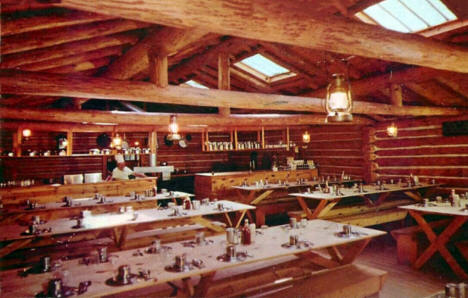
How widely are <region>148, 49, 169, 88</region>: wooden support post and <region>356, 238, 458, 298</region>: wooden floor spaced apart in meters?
5.14

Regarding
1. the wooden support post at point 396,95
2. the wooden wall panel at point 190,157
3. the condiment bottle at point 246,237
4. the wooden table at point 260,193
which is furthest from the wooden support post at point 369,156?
the condiment bottle at point 246,237

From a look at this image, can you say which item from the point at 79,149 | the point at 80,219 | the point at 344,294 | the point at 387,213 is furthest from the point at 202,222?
the point at 79,149

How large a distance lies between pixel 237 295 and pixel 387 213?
615 centimetres

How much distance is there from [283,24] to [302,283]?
3361 mm

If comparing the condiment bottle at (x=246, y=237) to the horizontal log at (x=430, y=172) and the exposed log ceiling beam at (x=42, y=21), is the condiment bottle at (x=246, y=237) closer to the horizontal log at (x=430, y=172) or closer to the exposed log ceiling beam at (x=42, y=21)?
the exposed log ceiling beam at (x=42, y=21)

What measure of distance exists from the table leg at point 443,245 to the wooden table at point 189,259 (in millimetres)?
2354

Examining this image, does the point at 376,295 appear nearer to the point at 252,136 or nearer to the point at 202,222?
the point at 202,222

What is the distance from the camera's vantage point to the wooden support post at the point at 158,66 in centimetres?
551

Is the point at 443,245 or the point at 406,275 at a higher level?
the point at 443,245

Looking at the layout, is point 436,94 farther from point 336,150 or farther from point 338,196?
point 338,196

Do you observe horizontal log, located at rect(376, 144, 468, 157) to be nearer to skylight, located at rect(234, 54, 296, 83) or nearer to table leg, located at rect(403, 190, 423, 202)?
table leg, located at rect(403, 190, 423, 202)

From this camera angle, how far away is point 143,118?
9039 millimetres

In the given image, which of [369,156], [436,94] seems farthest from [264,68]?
[436,94]

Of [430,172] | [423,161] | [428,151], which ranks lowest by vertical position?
[430,172]
